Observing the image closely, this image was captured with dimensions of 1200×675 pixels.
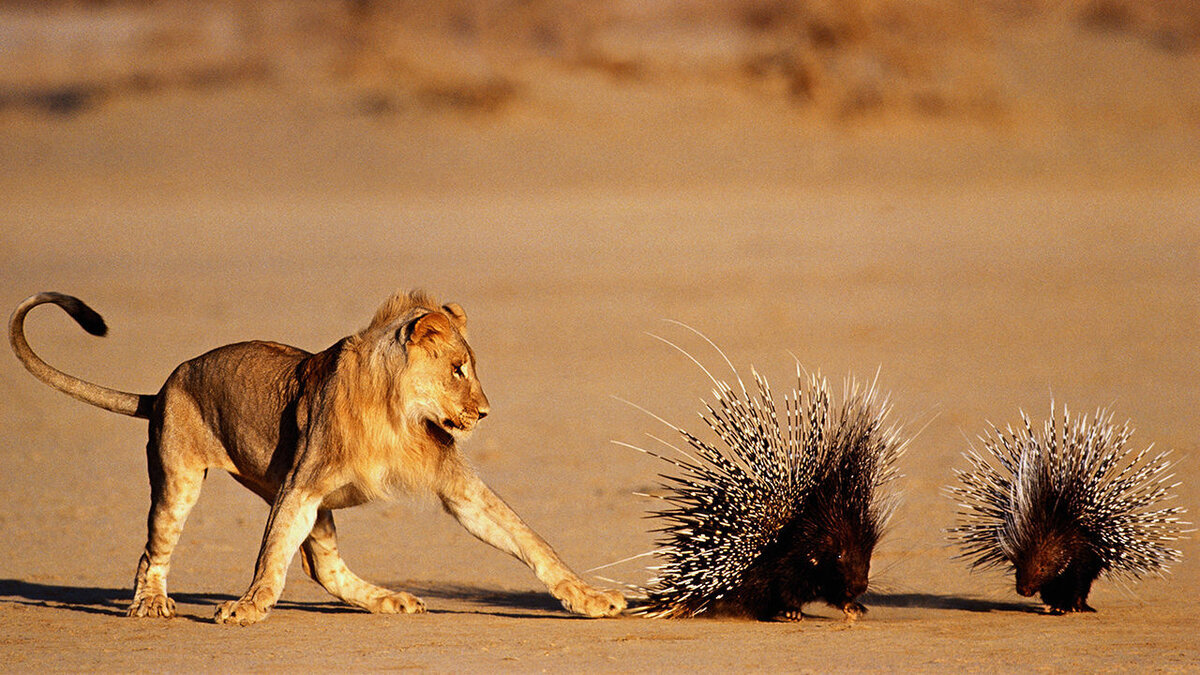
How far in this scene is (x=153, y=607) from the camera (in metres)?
7.39

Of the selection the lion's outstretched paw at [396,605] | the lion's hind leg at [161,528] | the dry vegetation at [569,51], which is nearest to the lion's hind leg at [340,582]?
the lion's outstretched paw at [396,605]

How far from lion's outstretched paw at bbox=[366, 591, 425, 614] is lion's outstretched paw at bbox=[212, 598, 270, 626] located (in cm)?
79

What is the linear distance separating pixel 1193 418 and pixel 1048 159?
2221 centimetres

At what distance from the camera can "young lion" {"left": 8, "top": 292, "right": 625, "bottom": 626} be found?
6934 millimetres

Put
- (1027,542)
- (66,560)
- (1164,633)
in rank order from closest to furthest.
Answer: (1164,633) < (1027,542) < (66,560)

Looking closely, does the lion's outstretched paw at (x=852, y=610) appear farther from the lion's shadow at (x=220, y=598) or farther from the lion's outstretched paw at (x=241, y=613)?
the lion's outstretched paw at (x=241, y=613)

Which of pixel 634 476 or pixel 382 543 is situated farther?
pixel 634 476

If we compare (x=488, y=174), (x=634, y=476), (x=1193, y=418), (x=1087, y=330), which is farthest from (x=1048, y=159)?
(x=634, y=476)

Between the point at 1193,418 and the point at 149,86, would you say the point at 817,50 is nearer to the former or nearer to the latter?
the point at 149,86

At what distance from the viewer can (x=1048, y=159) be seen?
115 feet

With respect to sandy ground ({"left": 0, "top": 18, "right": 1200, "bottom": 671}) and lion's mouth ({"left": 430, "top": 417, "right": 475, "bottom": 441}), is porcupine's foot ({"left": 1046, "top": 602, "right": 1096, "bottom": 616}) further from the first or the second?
lion's mouth ({"left": 430, "top": 417, "right": 475, "bottom": 441})

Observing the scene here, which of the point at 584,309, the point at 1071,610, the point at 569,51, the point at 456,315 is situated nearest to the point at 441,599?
the point at 456,315

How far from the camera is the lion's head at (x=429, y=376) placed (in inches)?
272

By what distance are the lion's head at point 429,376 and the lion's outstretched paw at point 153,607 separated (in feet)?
4.87
